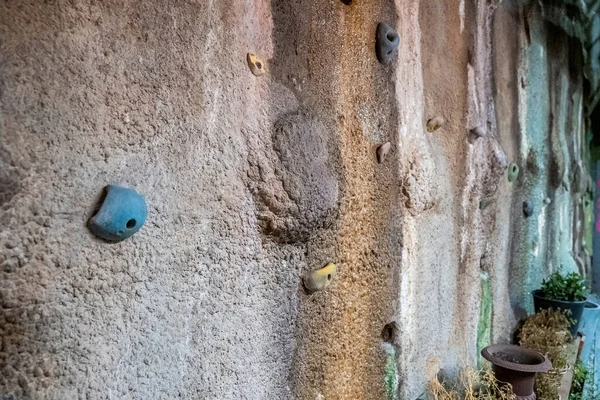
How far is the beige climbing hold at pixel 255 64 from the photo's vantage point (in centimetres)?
128

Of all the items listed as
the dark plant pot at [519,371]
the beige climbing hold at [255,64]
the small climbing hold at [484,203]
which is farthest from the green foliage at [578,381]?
the beige climbing hold at [255,64]

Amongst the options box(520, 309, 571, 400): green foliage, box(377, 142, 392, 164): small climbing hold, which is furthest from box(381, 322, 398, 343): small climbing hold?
box(520, 309, 571, 400): green foliage

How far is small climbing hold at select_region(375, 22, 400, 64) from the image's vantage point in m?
1.74

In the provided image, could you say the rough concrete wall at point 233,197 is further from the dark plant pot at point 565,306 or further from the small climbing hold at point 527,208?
the dark plant pot at point 565,306

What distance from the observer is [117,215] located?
0.92 metres

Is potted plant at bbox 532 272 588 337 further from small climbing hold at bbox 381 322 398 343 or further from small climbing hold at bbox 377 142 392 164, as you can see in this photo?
small climbing hold at bbox 377 142 392 164

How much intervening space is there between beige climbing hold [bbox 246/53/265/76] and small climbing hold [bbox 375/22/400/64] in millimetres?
616

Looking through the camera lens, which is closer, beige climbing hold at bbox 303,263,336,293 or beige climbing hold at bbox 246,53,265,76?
beige climbing hold at bbox 246,53,265,76

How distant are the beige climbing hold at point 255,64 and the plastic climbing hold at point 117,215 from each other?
1.68 ft

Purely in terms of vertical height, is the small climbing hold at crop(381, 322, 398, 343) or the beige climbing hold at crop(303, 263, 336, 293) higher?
the beige climbing hold at crop(303, 263, 336, 293)

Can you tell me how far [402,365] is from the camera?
1.91 metres

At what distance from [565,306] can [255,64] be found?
10.4ft

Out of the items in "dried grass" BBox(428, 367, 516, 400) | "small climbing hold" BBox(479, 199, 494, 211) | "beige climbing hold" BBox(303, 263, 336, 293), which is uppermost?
"small climbing hold" BBox(479, 199, 494, 211)

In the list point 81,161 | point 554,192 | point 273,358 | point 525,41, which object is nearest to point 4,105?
point 81,161
